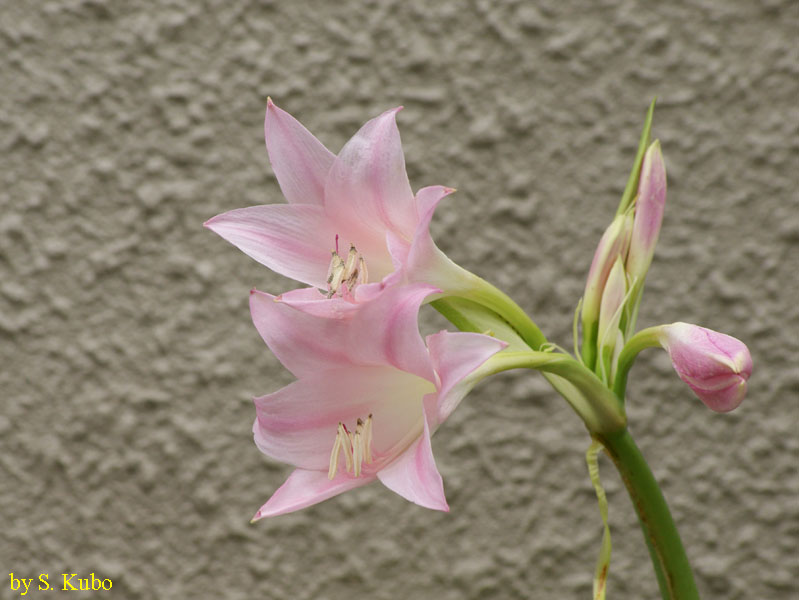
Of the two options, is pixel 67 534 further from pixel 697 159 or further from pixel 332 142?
pixel 697 159

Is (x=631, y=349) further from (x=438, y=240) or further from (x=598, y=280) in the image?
(x=438, y=240)

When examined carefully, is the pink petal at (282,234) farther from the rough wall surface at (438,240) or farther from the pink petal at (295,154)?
the rough wall surface at (438,240)

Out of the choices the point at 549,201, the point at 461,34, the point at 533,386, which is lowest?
the point at 533,386

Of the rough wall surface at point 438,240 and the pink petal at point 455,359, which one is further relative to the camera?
the rough wall surface at point 438,240

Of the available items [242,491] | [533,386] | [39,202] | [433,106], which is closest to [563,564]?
[533,386]

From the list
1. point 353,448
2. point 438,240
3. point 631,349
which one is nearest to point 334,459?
point 353,448

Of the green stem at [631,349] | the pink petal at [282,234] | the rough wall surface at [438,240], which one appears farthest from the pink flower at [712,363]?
the rough wall surface at [438,240]
